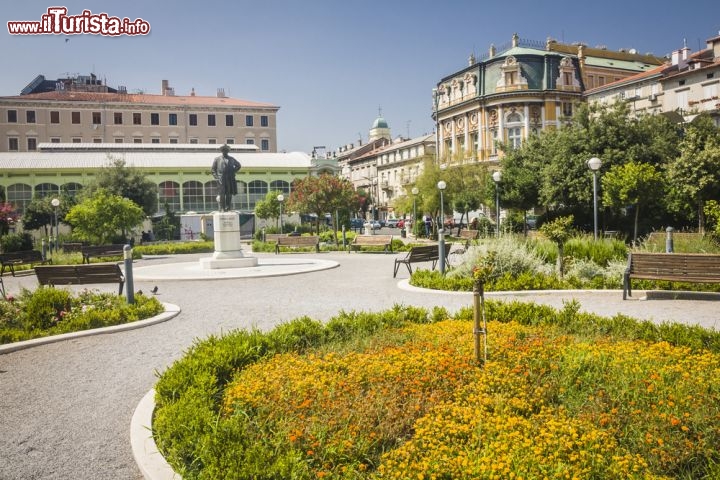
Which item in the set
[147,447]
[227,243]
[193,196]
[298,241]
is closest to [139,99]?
[193,196]

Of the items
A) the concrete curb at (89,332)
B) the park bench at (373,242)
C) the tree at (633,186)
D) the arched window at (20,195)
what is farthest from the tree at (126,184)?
the concrete curb at (89,332)

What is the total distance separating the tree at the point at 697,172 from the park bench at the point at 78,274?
2389 cm

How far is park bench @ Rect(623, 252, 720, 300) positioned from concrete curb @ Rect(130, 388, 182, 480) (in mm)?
9280

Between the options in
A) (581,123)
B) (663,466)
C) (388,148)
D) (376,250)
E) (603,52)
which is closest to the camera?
(663,466)

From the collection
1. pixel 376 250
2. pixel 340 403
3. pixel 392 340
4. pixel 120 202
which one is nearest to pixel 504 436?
pixel 340 403

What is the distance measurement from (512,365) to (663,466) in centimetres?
201

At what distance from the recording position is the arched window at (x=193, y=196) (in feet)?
174

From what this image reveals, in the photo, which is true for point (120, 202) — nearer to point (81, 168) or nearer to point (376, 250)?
point (376, 250)

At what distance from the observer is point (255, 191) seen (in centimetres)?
5475

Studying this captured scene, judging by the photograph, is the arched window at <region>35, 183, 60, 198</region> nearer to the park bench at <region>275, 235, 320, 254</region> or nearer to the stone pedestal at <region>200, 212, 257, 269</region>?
the park bench at <region>275, 235, 320, 254</region>

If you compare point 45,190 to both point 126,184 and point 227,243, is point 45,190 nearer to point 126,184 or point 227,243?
point 126,184

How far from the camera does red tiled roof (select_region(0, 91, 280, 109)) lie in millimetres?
66062

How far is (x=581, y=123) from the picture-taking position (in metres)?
31.3

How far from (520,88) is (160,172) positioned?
1431 inches
